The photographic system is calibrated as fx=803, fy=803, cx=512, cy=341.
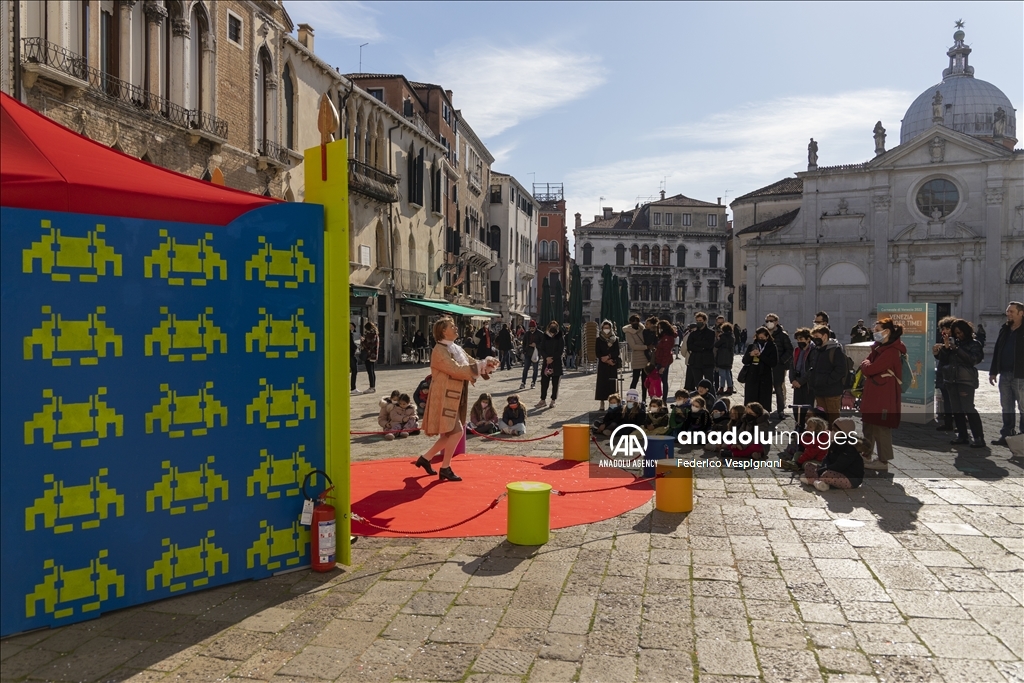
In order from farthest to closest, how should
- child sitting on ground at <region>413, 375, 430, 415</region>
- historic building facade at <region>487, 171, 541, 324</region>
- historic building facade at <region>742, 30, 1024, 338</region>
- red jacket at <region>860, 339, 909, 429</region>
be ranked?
historic building facade at <region>487, 171, 541, 324</region> < historic building facade at <region>742, 30, 1024, 338</region> < child sitting on ground at <region>413, 375, 430, 415</region> < red jacket at <region>860, 339, 909, 429</region>

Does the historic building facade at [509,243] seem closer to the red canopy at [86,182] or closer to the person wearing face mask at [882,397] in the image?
the person wearing face mask at [882,397]

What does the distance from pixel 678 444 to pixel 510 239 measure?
46.4 meters

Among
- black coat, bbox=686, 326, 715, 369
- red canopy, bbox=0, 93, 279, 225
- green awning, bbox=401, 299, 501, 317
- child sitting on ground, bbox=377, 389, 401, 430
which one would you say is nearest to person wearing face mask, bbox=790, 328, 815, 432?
black coat, bbox=686, 326, 715, 369

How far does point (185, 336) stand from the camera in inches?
193

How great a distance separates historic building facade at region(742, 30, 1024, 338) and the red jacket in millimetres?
39200

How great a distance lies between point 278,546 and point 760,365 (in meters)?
9.50

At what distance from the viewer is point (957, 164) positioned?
44.4m

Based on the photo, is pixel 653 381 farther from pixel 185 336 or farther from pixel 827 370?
pixel 185 336

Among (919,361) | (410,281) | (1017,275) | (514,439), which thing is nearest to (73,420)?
(514,439)

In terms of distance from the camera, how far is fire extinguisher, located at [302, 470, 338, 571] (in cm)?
530

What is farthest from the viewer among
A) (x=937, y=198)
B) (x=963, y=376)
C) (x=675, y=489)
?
(x=937, y=198)

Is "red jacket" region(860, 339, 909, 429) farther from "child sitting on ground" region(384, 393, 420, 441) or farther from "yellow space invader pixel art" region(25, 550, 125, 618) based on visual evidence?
"yellow space invader pixel art" region(25, 550, 125, 618)

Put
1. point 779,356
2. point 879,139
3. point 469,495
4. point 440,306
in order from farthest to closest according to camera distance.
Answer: point 879,139, point 440,306, point 779,356, point 469,495

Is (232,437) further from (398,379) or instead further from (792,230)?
(792,230)
